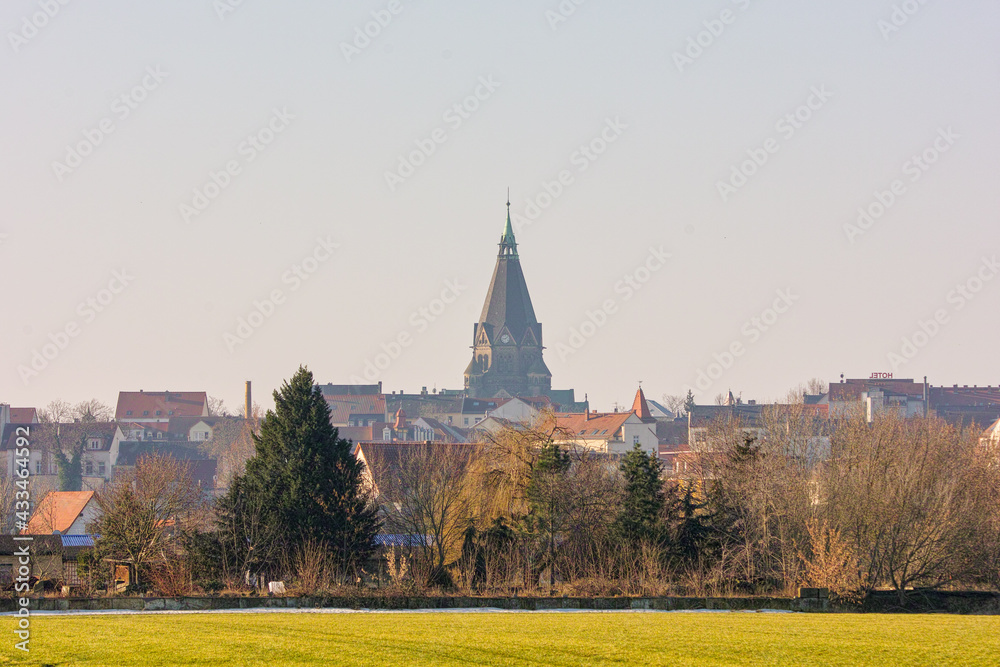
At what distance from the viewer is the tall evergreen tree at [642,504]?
38125 mm

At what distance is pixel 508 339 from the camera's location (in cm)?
19500

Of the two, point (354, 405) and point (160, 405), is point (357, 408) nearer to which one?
point (354, 405)

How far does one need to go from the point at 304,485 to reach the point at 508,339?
513ft

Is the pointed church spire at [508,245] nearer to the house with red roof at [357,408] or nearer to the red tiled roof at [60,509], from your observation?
the house with red roof at [357,408]

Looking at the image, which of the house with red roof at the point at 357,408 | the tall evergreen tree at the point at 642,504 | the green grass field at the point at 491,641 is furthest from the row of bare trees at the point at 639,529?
the house with red roof at the point at 357,408

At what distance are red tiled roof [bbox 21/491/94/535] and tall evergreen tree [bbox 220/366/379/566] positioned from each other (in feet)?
73.2

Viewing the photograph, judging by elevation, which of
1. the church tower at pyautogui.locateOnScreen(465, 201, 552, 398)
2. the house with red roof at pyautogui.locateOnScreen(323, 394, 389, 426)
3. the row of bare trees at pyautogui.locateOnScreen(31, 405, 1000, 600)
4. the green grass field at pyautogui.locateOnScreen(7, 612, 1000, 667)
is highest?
the church tower at pyautogui.locateOnScreen(465, 201, 552, 398)

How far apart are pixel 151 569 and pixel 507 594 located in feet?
32.3

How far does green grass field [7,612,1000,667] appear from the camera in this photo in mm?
18016

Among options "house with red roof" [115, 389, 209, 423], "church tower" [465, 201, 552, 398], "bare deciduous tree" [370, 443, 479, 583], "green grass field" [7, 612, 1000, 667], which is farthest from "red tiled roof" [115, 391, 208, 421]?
"green grass field" [7, 612, 1000, 667]

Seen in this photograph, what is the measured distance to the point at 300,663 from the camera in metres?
17.4

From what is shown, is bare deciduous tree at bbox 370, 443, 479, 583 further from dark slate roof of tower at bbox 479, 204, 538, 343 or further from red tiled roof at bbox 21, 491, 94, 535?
dark slate roof of tower at bbox 479, 204, 538, 343

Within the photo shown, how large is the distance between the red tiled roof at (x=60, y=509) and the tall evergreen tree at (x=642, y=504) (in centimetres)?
3023

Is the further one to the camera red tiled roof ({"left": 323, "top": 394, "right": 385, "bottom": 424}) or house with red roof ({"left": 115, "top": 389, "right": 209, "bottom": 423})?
red tiled roof ({"left": 323, "top": 394, "right": 385, "bottom": 424})
